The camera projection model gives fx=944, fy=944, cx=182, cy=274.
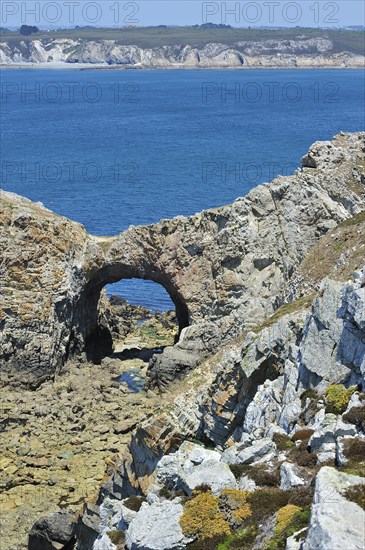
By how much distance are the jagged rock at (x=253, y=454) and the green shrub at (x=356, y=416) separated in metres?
2.38

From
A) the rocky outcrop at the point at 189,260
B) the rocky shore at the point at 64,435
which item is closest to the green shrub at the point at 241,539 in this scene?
the rocky shore at the point at 64,435

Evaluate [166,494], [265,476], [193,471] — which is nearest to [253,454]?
[193,471]

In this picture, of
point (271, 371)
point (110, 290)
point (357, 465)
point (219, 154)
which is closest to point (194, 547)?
point (357, 465)

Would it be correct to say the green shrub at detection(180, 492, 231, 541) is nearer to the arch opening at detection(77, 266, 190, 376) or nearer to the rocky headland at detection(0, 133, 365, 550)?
the rocky headland at detection(0, 133, 365, 550)

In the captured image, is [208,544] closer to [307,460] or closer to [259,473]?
[259,473]

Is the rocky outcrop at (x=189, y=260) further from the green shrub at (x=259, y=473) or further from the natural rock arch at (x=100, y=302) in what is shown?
the green shrub at (x=259, y=473)

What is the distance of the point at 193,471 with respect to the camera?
25.2 m

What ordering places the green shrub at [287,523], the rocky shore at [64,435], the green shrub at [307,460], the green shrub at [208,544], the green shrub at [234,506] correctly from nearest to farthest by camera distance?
1. the green shrub at [287,523]
2. the green shrub at [208,544]
3. the green shrub at [234,506]
4. the green shrub at [307,460]
5. the rocky shore at [64,435]

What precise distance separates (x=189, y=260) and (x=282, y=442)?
32.3 meters

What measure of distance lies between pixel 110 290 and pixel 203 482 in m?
55.9

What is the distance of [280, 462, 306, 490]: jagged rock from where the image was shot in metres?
22.9

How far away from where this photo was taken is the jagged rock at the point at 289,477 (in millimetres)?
22922

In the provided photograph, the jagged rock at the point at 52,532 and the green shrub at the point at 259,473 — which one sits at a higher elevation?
the green shrub at the point at 259,473

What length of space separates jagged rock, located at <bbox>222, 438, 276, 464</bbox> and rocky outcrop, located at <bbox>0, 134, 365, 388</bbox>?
27.8 m
